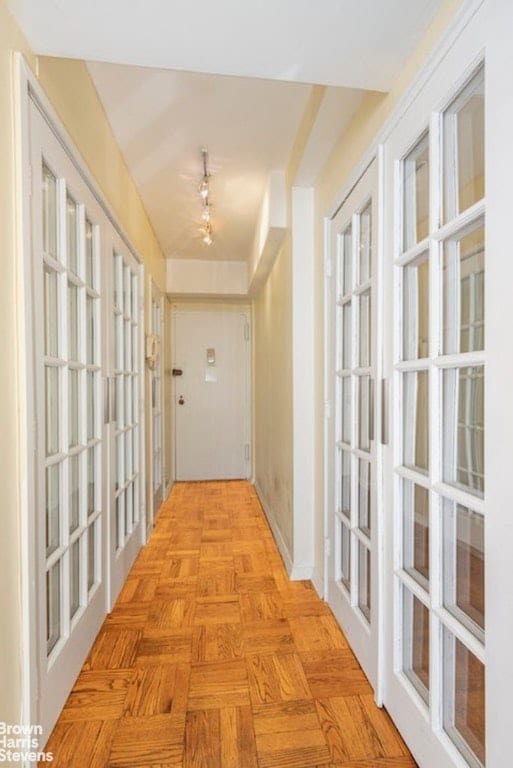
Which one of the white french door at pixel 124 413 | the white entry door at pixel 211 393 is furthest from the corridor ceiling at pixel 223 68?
the white entry door at pixel 211 393

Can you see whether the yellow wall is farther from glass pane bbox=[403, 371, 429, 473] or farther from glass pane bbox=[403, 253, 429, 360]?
glass pane bbox=[403, 371, 429, 473]

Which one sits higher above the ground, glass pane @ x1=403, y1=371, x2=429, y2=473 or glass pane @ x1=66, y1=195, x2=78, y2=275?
glass pane @ x1=66, y1=195, x2=78, y2=275

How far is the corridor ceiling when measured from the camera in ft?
3.43

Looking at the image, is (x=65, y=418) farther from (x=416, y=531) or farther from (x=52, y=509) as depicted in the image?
(x=416, y=531)

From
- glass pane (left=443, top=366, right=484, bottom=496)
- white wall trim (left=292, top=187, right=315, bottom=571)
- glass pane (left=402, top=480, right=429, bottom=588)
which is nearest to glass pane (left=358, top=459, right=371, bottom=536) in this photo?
glass pane (left=402, top=480, right=429, bottom=588)

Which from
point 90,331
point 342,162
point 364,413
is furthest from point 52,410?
point 342,162

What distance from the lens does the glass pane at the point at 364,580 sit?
1.57m

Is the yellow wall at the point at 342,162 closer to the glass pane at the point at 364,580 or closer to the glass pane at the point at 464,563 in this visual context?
the glass pane at the point at 364,580

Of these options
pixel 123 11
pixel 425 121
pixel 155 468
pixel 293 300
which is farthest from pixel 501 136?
pixel 155 468

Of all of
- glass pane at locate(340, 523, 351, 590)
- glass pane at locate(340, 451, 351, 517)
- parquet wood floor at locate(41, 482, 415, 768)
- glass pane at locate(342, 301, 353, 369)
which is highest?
glass pane at locate(342, 301, 353, 369)

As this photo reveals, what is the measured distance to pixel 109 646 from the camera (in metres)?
1.72

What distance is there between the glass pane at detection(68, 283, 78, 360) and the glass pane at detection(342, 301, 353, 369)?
1.16 m

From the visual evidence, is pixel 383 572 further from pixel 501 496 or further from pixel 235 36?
pixel 235 36

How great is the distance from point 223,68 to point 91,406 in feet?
4.54
